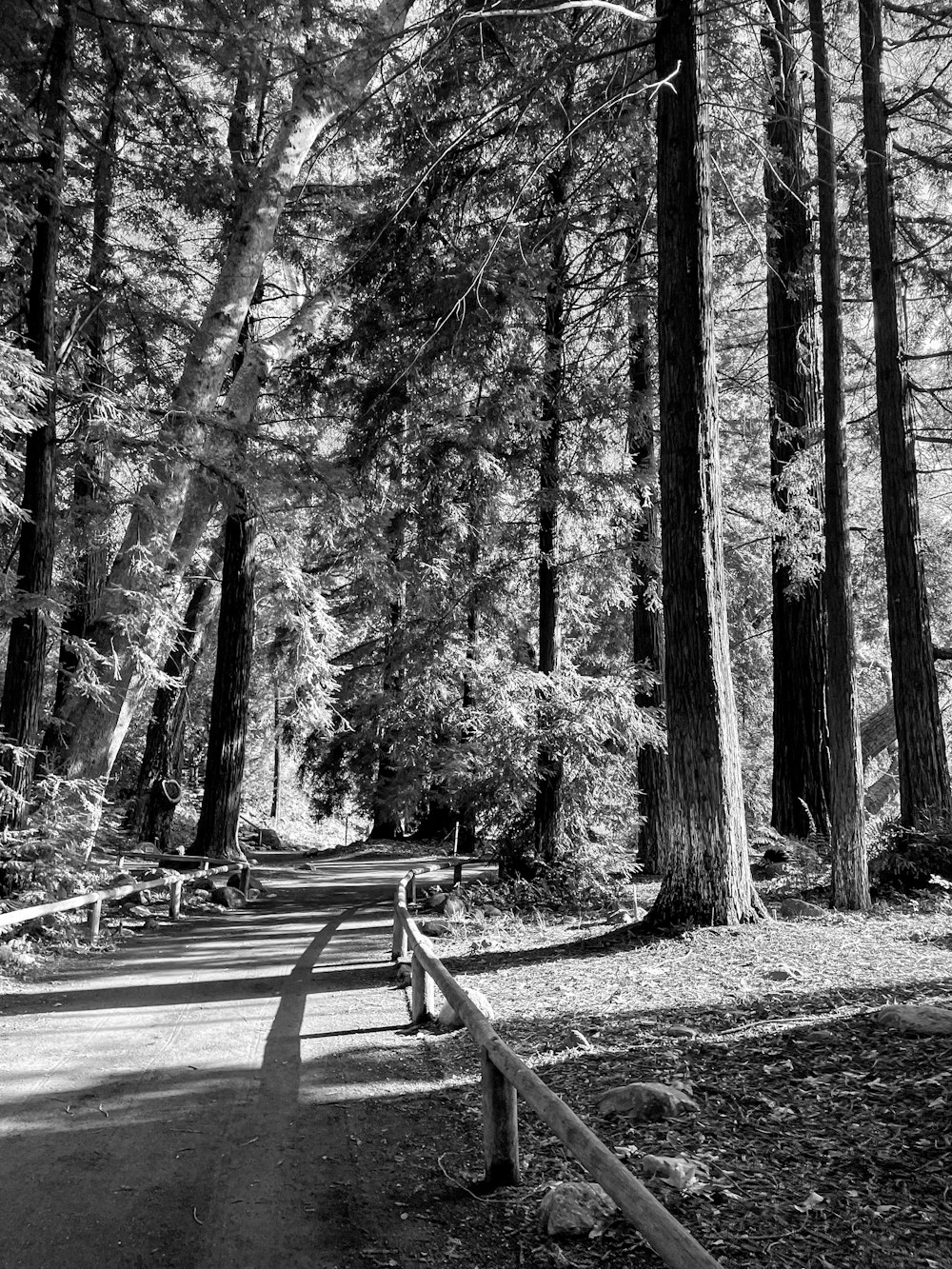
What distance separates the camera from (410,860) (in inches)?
1038

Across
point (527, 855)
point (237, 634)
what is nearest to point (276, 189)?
point (237, 634)

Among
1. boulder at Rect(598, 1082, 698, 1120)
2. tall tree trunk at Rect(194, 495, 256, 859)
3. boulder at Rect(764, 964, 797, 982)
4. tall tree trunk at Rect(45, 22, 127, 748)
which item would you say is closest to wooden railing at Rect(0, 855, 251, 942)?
tall tree trunk at Rect(194, 495, 256, 859)

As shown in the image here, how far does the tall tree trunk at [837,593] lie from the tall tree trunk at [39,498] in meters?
8.85

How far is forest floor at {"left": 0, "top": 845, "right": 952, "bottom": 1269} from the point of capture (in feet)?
11.8

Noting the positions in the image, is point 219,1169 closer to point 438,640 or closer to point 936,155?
point 438,640

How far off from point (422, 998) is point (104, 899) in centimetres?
567

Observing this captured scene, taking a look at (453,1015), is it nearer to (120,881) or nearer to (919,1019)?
(919,1019)

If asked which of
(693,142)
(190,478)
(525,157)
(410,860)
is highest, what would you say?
(525,157)

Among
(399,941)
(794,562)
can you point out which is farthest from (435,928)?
(794,562)

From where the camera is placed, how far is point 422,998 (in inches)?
285

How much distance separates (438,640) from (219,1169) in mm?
10118

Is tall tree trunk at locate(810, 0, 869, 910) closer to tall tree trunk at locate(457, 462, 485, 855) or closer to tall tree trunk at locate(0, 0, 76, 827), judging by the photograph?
tall tree trunk at locate(457, 462, 485, 855)

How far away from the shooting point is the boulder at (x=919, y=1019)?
199 inches

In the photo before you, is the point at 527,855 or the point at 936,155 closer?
the point at 936,155
